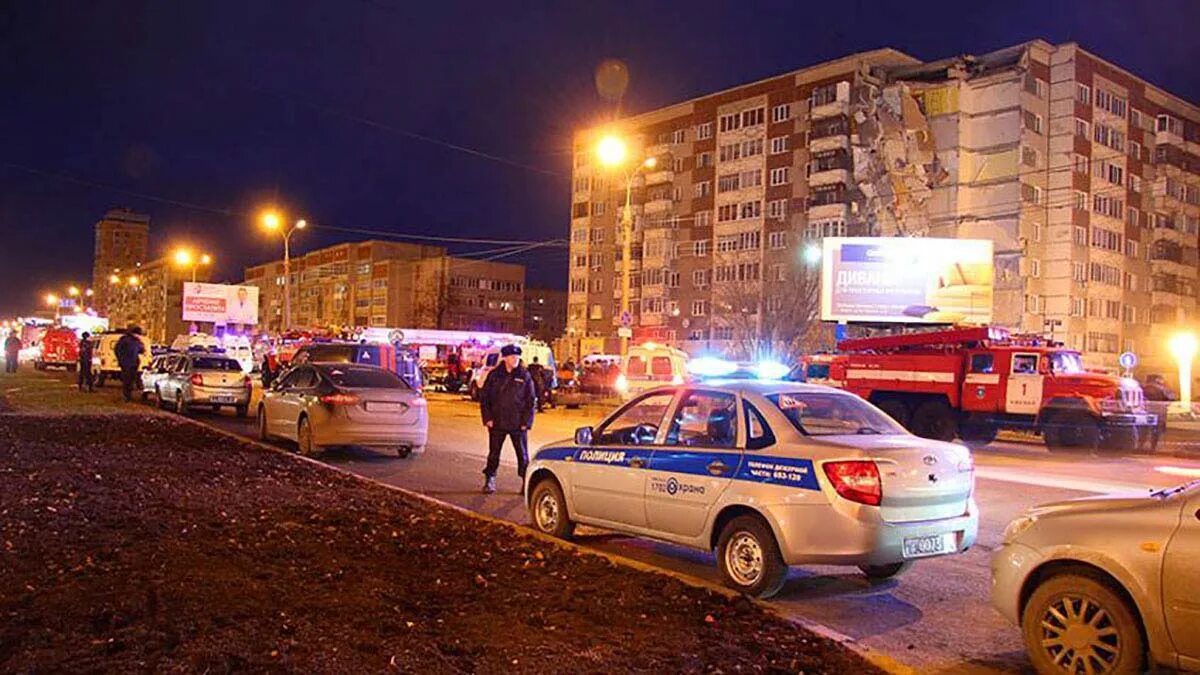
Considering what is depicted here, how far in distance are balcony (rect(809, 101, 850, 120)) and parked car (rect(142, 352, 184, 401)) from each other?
51.9 m

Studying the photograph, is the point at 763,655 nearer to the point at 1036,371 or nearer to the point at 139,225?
the point at 1036,371

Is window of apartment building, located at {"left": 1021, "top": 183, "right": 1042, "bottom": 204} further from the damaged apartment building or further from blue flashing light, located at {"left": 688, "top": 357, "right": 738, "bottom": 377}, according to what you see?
blue flashing light, located at {"left": 688, "top": 357, "right": 738, "bottom": 377}

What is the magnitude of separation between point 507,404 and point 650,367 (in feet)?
49.5

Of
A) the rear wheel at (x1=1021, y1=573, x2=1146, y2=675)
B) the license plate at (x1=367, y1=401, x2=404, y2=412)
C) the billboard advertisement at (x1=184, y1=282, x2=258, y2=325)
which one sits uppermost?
the billboard advertisement at (x1=184, y1=282, x2=258, y2=325)

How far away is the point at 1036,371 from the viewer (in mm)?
22031

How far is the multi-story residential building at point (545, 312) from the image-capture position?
434 feet

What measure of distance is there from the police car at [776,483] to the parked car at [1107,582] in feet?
3.71

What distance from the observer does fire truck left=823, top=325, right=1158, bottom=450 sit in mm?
21312

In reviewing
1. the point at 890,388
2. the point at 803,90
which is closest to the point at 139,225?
the point at 803,90

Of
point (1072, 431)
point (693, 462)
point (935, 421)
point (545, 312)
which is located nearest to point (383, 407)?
point (693, 462)

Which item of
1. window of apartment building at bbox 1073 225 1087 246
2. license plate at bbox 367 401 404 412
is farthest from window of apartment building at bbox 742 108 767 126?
license plate at bbox 367 401 404 412

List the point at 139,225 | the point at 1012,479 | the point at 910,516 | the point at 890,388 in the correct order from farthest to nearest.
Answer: the point at 139,225 < the point at 890,388 < the point at 1012,479 < the point at 910,516

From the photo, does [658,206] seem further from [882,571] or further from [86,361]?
[882,571]

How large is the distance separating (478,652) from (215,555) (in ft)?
9.59
